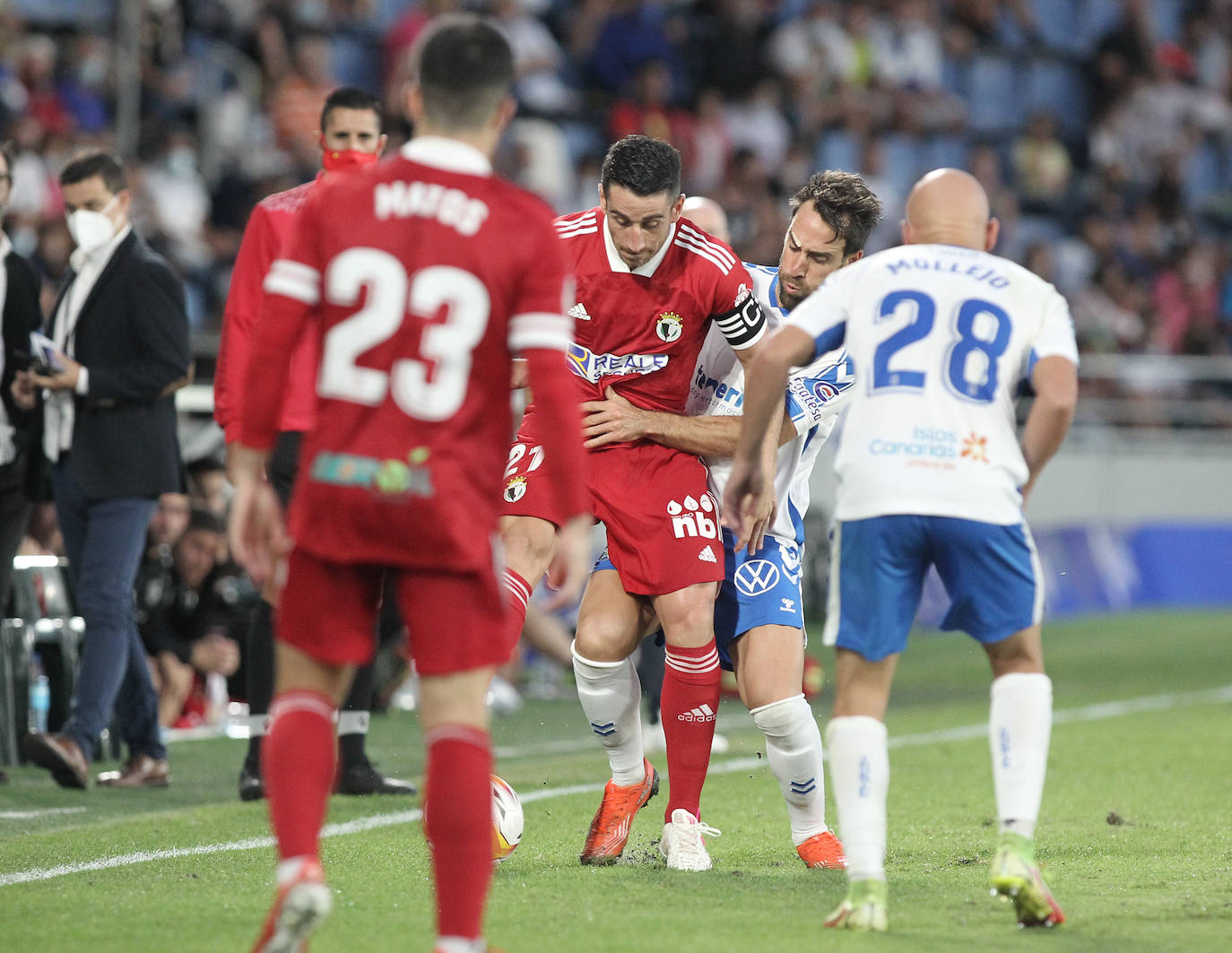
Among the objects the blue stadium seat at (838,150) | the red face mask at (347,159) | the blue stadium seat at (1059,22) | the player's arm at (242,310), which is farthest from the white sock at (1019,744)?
the blue stadium seat at (1059,22)

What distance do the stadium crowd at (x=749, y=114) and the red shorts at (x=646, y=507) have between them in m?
4.89

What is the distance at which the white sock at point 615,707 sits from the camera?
224 inches

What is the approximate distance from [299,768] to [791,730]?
222 cm

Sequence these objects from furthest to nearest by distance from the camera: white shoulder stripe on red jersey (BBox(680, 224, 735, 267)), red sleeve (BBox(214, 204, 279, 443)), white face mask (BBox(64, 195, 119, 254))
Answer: white face mask (BBox(64, 195, 119, 254)) → red sleeve (BBox(214, 204, 279, 443)) → white shoulder stripe on red jersey (BBox(680, 224, 735, 267))

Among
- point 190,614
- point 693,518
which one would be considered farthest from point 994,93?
point 693,518

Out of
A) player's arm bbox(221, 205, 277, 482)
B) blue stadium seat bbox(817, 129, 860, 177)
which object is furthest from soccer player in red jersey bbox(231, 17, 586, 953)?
blue stadium seat bbox(817, 129, 860, 177)

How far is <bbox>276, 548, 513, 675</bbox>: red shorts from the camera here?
3.69m

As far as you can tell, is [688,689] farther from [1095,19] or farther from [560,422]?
[1095,19]

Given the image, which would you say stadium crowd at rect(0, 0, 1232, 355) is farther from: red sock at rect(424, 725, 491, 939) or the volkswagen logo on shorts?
red sock at rect(424, 725, 491, 939)

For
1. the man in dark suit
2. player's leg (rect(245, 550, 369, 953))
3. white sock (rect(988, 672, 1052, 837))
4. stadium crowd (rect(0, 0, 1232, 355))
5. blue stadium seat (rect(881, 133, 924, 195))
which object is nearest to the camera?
player's leg (rect(245, 550, 369, 953))

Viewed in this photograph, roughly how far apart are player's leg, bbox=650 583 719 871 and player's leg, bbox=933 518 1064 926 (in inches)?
48.5

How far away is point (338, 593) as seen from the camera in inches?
147

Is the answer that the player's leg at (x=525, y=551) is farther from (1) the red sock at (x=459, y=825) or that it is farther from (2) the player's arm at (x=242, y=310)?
(1) the red sock at (x=459, y=825)

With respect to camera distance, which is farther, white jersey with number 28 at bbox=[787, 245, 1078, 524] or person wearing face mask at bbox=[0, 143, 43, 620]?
person wearing face mask at bbox=[0, 143, 43, 620]
